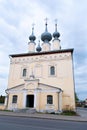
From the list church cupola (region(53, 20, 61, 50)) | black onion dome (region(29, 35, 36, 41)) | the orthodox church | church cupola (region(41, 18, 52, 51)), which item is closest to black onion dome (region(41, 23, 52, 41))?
church cupola (region(41, 18, 52, 51))

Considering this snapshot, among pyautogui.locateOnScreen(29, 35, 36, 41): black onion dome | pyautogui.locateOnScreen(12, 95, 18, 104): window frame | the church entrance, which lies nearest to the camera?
the church entrance

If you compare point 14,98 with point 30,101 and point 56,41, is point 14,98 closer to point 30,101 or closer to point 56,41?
point 30,101

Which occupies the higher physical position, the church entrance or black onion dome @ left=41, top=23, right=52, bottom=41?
black onion dome @ left=41, top=23, right=52, bottom=41

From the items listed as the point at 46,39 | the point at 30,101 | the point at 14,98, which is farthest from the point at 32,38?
the point at 14,98

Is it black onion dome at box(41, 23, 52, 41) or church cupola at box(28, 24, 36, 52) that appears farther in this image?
church cupola at box(28, 24, 36, 52)

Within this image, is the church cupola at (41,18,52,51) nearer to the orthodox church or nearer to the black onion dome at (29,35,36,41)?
the black onion dome at (29,35,36,41)

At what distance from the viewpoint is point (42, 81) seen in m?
25.7

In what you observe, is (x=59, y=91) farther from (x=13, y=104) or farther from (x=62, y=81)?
(x=13, y=104)

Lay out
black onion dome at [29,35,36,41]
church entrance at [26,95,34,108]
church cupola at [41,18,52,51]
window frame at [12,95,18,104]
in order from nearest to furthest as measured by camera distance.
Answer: church entrance at [26,95,34,108] < window frame at [12,95,18,104] < church cupola at [41,18,52,51] < black onion dome at [29,35,36,41]

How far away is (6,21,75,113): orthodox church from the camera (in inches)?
891

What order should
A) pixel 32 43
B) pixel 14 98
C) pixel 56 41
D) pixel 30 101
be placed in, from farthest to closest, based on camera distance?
pixel 32 43 < pixel 56 41 < pixel 30 101 < pixel 14 98

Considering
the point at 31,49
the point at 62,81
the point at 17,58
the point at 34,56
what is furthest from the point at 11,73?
the point at 62,81

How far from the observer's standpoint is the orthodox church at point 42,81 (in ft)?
74.3

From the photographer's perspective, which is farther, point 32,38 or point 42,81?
point 32,38
